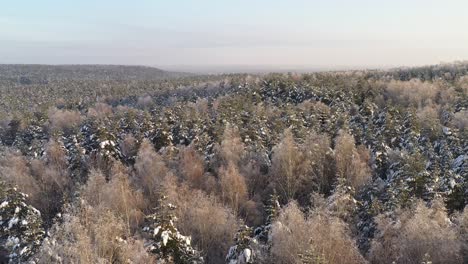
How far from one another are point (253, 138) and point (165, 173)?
1321 centimetres

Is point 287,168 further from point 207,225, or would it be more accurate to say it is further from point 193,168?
point 207,225

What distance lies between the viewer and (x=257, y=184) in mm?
51875

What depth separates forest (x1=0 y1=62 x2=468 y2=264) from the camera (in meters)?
27.8

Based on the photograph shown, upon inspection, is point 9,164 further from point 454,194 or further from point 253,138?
point 454,194

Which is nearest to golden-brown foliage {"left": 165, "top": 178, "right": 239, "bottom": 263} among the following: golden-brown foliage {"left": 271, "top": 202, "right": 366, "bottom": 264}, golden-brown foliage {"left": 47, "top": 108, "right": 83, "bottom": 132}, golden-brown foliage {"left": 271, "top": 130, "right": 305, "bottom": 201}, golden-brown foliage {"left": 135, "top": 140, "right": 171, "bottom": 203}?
golden-brown foliage {"left": 135, "top": 140, "right": 171, "bottom": 203}

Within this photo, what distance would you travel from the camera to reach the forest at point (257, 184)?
27781 millimetres

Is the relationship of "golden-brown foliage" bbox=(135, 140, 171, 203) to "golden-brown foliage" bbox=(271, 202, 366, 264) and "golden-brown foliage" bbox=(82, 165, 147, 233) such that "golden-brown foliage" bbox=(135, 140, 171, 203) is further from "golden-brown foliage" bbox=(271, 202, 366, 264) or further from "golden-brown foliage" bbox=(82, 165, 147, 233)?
"golden-brown foliage" bbox=(271, 202, 366, 264)

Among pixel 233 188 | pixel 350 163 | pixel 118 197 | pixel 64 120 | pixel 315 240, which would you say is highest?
pixel 350 163

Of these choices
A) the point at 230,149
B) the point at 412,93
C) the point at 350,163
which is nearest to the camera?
the point at 350,163

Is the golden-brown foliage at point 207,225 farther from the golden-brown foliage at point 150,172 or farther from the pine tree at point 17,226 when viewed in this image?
the pine tree at point 17,226

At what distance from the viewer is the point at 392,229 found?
2945 centimetres

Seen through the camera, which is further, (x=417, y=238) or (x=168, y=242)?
(x=168, y=242)

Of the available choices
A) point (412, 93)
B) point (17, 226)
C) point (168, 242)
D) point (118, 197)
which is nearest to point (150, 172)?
point (118, 197)

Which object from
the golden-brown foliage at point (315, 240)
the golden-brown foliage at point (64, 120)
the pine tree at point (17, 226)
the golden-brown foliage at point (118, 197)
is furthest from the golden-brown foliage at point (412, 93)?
the golden-brown foliage at point (64, 120)
